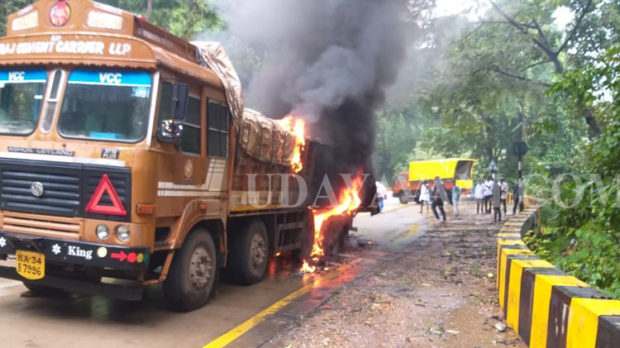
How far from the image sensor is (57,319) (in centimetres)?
521

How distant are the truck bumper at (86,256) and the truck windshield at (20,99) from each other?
3.62 feet

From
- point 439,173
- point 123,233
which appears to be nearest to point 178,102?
point 123,233

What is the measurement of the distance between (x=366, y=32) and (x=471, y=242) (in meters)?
5.58

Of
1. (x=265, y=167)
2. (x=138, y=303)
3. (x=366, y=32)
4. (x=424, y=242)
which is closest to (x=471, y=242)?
(x=424, y=242)

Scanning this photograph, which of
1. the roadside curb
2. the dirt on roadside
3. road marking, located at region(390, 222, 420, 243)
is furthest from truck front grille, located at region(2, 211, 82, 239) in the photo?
road marking, located at region(390, 222, 420, 243)

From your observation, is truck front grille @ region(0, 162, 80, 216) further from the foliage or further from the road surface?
the foliage

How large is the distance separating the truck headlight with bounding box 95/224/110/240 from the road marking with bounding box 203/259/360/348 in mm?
1408

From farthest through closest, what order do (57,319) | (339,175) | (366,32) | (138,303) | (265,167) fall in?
(366,32)
(339,175)
(265,167)
(138,303)
(57,319)

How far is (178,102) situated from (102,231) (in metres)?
1.44

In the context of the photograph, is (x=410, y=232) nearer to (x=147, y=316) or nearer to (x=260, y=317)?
(x=260, y=317)

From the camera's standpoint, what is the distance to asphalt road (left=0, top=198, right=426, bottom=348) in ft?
15.5

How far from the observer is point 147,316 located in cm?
553

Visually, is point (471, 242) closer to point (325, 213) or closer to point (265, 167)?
point (325, 213)

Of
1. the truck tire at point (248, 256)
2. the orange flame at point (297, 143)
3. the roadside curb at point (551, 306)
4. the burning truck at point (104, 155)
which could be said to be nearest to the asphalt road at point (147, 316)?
the truck tire at point (248, 256)
